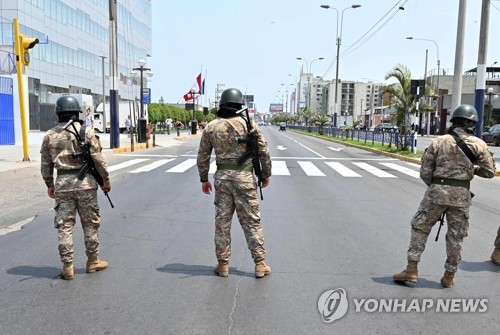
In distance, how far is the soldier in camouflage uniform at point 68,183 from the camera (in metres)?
4.51

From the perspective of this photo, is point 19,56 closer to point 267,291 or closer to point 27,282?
point 27,282

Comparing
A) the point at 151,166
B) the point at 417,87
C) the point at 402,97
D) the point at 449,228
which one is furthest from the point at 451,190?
the point at 402,97

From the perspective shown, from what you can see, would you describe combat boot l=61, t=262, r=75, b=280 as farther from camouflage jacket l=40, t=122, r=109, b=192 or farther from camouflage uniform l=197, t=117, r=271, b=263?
camouflage uniform l=197, t=117, r=271, b=263

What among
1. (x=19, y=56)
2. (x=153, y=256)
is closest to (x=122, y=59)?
(x=19, y=56)

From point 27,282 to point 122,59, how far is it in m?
63.6

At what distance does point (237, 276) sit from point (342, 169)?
1126 cm

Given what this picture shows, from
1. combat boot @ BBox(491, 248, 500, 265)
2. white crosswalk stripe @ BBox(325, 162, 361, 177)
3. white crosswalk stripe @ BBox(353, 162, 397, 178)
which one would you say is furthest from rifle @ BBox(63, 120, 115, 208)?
white crosswalk stripe @ BBox(353, 162, 397, 178)

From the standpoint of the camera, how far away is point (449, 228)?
4418mm

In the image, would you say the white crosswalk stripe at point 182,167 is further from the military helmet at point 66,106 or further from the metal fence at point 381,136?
the metal fence at point 381,136

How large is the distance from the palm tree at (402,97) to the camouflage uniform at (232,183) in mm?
19151

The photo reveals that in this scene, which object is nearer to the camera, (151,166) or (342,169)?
(342,169)

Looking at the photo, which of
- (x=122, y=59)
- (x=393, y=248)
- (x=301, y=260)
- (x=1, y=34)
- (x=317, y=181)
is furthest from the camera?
(x=122, y=59)

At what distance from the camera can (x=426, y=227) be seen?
4.47m

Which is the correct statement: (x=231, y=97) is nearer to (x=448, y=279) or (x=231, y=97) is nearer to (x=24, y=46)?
(x=448, y=279)
